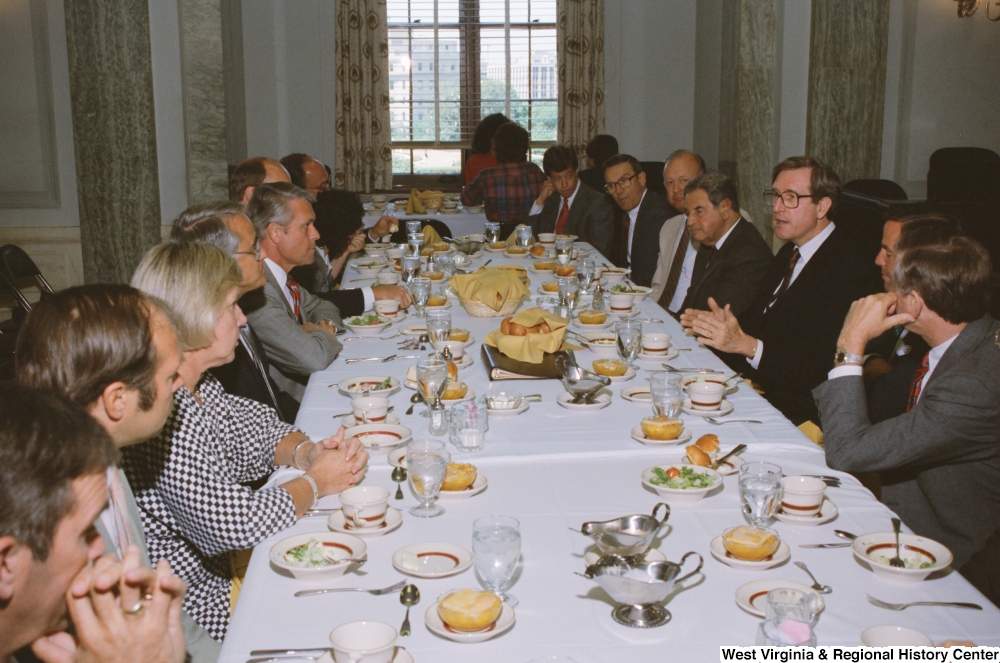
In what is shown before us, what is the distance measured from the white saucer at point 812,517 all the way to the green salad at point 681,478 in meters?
0.15

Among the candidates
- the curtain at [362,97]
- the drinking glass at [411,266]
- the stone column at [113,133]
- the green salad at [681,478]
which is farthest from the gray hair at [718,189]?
the curtain at [362,97]

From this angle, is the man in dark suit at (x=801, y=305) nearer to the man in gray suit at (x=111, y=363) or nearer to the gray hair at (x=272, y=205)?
the gray hair at (x=272, y=205)

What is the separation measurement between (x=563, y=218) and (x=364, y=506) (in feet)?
15.3

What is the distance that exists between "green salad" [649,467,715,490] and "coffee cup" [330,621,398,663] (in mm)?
715

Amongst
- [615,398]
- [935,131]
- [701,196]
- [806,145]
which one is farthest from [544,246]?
[935,131]

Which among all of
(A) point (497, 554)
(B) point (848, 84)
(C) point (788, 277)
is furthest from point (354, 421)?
(B) point (848, 84)

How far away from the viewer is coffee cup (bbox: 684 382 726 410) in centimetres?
236

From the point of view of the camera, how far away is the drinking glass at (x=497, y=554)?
1.41 metres

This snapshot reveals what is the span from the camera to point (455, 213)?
699 centimetres

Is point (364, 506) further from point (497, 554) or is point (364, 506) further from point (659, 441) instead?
point (659, 441)

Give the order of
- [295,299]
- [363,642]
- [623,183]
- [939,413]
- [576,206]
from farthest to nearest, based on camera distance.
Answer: [576,206]
[623,183]
[295,299]
[939,413]
[363,642]

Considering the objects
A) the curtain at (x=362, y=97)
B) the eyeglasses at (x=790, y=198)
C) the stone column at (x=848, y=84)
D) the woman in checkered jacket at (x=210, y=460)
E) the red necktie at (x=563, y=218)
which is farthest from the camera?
the curtain at (x=362, y=97)

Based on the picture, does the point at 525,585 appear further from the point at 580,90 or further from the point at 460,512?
the point at 580,90

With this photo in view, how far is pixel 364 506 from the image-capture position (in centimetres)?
167
